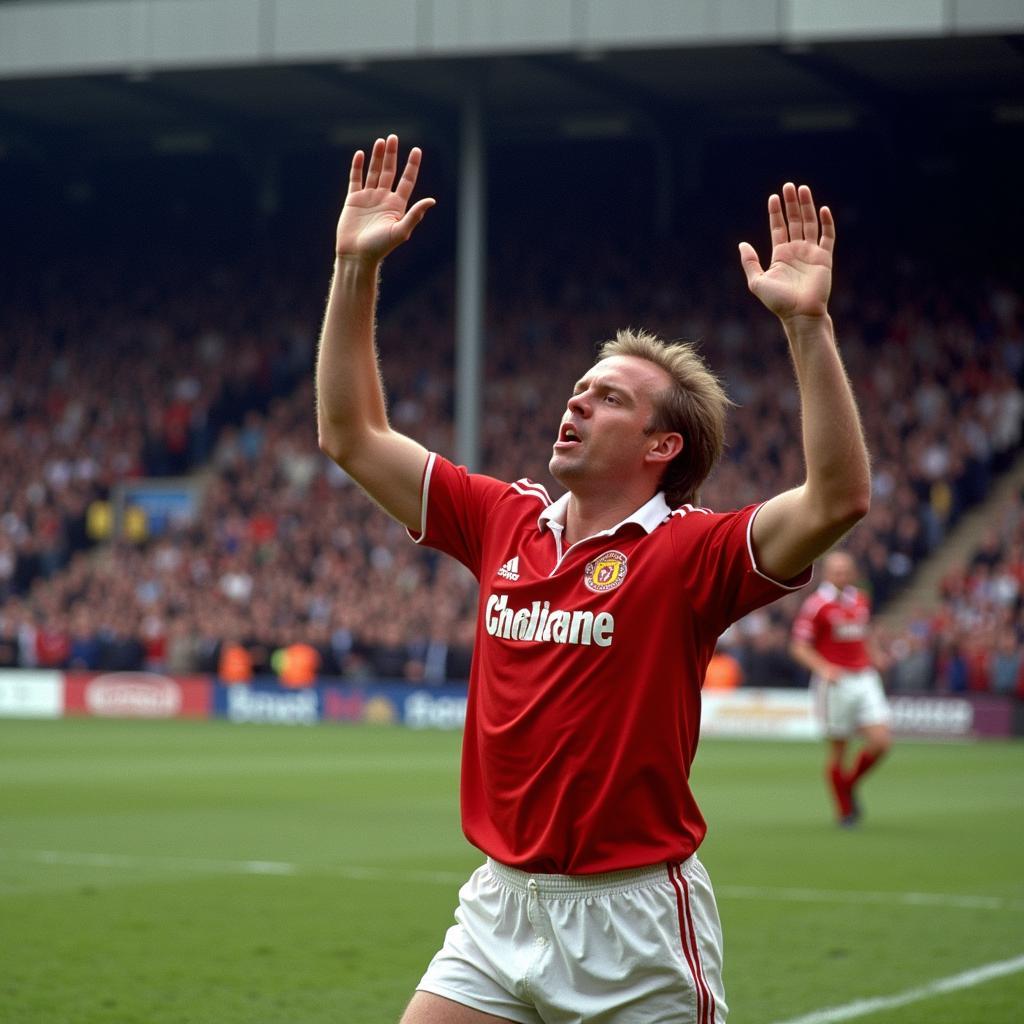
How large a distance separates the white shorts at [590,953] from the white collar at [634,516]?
0.76 metres

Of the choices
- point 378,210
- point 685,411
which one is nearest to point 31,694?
point 378,210

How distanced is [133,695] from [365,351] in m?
28.0

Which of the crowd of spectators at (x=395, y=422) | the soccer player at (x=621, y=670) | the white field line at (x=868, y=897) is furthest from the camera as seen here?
the crowd of spectators at (x=395, y=422)

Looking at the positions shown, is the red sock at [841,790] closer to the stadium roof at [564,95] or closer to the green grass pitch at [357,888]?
the green grass pitch at [357,888]

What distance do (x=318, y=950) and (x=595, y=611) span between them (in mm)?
5492

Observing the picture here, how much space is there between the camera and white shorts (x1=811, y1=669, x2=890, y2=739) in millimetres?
15641

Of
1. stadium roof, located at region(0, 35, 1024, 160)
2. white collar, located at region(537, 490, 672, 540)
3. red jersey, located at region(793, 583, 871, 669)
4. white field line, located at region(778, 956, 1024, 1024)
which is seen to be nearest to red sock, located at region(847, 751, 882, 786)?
red jersey, located at region(793, 583, 871, 669)

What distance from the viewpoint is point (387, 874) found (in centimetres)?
1216

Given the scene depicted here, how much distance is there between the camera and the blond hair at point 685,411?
14.5 ft

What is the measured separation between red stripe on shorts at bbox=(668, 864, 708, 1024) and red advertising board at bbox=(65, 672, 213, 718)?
91.2 ft

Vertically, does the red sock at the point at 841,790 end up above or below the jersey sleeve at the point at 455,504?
below

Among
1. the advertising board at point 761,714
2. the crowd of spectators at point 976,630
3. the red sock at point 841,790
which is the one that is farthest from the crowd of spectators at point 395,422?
the red sock at point 841,790

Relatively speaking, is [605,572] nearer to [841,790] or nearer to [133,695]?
[841,790]

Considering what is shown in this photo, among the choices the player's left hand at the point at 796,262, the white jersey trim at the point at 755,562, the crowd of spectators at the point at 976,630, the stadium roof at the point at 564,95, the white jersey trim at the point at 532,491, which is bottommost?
the crowd of spectators at the point at 976,630
